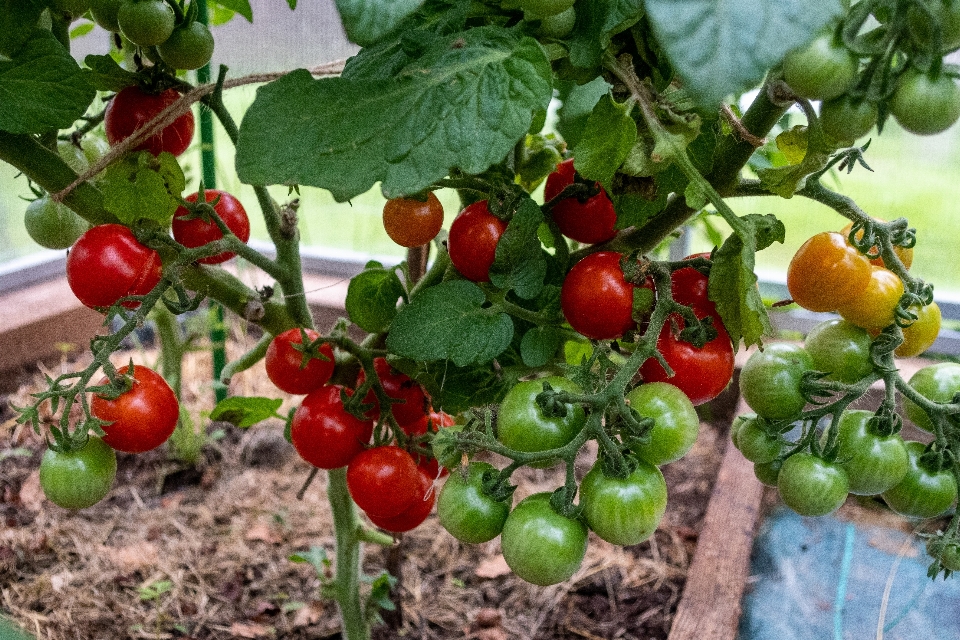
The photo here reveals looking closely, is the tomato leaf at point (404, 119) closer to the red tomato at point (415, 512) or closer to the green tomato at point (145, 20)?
the green tomato at point (145, 20)

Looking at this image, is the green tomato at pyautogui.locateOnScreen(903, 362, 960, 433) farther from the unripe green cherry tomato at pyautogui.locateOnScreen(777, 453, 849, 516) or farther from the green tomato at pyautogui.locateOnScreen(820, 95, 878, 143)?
the green tomato at pyautogui.locateOnScreen(820, 95, 878, 143)

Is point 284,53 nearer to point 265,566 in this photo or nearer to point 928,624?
point 265,566

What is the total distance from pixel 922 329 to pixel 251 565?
3.81 ft

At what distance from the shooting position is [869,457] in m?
0.60

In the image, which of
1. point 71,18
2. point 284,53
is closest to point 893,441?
point 71,18

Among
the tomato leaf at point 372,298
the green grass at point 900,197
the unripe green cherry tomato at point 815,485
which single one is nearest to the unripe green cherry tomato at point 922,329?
the unripe green cherry tomato at point 815,485

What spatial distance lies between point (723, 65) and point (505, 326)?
1.12 ft

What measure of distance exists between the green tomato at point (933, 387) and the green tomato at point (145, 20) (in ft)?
2.22

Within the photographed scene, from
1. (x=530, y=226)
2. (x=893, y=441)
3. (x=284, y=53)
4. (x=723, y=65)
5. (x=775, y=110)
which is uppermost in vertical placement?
(x=723, y=65)

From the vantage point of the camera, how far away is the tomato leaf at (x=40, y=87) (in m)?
0.60

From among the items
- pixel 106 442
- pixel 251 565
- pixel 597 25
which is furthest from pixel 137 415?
pixel 251 565

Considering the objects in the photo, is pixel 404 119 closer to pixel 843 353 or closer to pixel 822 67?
pixel 822 67

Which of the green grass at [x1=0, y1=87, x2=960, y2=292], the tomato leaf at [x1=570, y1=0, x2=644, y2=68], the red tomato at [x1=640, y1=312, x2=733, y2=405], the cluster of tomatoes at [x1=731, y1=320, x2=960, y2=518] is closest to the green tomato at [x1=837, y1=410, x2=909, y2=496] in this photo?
the cluster of tomatoes at [x1=731, y1=320, x2=960, y2=518]

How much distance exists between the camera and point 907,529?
1478mm
